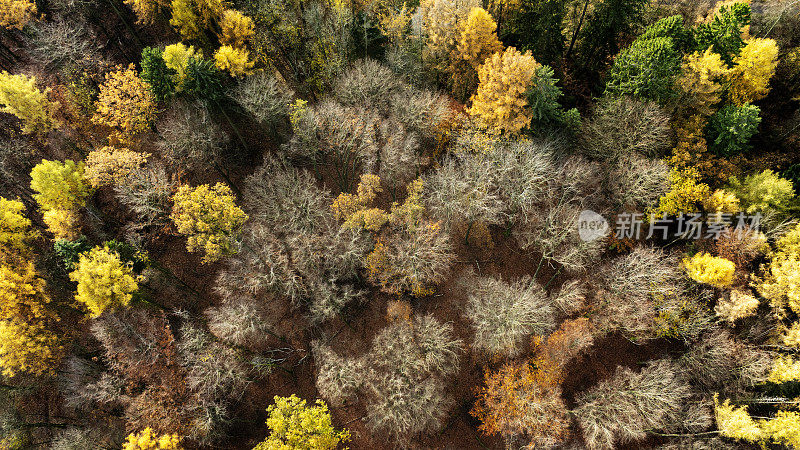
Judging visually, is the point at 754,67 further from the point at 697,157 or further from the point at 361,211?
the point at 361,211

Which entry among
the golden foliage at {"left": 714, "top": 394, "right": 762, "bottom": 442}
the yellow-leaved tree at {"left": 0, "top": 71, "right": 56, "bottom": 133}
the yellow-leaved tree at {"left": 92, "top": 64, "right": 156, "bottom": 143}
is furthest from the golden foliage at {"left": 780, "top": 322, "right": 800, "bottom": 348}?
the yellow-leaved tree at {"left": 0, "top": 71, "right": 56, "bottom": 133}

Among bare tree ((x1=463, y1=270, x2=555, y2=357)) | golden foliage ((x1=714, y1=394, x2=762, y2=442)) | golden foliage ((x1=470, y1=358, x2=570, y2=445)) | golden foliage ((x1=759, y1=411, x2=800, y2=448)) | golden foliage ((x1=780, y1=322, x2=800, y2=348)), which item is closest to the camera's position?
golden foliage ((x1=759, y1=411, x2=800, y2=448))

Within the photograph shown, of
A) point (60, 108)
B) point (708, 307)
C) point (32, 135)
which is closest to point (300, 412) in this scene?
point (708, 307)

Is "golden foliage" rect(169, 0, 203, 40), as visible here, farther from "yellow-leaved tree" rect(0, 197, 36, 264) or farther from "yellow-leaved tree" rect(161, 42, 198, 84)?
"yellow-leaved tree" rect(0, 197, 36, 264)

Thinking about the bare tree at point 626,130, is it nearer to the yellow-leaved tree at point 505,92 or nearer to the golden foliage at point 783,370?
the yellow-leaved tree at point 505,92

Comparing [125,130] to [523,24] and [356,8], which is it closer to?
[356,8]

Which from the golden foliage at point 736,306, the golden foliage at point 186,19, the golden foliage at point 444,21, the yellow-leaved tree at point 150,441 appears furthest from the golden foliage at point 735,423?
the golden foliage at point 186,19
